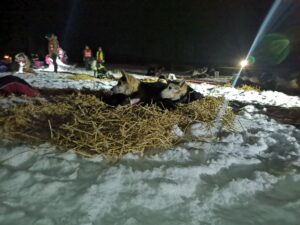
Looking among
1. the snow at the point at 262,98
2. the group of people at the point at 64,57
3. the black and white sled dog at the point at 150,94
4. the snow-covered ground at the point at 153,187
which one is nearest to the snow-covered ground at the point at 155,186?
the snow-covered ground at the point at 153,187

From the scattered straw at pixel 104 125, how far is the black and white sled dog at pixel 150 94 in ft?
0.92

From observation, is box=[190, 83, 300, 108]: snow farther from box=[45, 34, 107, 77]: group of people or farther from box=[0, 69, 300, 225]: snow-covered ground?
box=[45, 34, 107, 77]: group of people

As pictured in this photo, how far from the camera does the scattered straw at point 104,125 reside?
12.2 feet

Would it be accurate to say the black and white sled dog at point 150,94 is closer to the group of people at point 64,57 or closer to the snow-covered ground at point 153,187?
the snow-covered ground at point 153,187

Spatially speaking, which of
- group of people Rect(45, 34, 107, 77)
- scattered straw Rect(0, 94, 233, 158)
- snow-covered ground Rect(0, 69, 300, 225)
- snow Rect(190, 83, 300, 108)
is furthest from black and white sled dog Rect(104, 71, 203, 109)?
group of people Rect(45, 34, 107, 77)

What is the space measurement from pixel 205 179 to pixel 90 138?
4.95 ft

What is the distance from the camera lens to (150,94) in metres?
5.75

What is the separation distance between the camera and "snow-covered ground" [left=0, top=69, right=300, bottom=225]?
2363 mm

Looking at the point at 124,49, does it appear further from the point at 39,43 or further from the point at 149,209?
the point at 149,209

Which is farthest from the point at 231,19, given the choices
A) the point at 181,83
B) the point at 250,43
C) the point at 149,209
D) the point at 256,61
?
the point at 149,209

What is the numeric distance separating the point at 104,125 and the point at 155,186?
172 cm

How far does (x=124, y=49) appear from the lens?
83.3 feet

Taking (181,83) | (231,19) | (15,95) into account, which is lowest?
(15,95)

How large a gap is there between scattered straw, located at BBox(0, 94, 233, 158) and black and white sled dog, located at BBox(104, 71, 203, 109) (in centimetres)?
28
